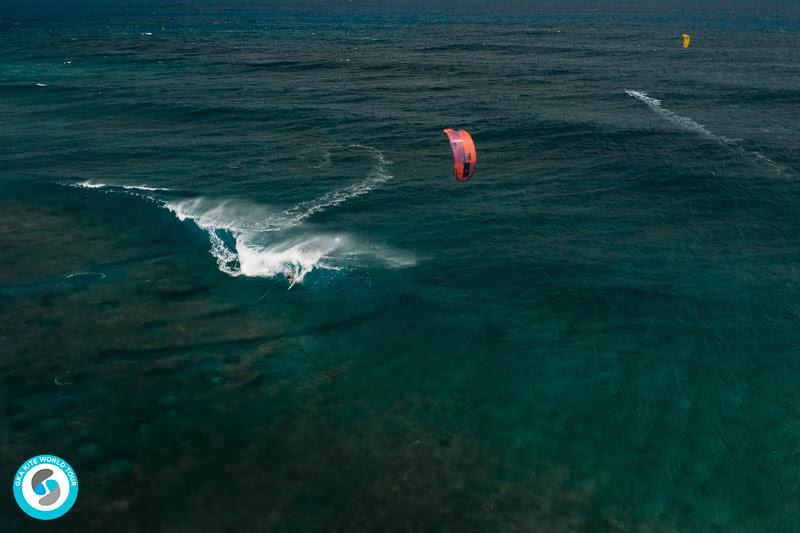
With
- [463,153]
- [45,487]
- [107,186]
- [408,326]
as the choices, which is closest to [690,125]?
[463,153]

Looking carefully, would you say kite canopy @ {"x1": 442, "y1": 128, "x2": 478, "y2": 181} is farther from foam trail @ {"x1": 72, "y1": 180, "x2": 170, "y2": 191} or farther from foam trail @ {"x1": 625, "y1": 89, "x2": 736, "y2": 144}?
foam trail @ {"x1": 625, "y1": 89, "x2": 736, "y2": 144}

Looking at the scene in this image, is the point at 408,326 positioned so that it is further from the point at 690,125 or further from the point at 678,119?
the point at 678,119

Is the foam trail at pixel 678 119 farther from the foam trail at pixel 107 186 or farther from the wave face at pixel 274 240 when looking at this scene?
the foam trail at pixel 107 186

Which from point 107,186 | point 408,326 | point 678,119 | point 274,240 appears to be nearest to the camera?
point 408,326

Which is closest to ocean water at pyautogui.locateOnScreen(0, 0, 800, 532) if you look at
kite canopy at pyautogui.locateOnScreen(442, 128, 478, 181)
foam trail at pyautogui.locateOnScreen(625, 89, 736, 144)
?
foam trail at pyautogui.locateOnScreen(625, 89, 736, 144)

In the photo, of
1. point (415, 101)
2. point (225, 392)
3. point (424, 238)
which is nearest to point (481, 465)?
point (225, 392)
